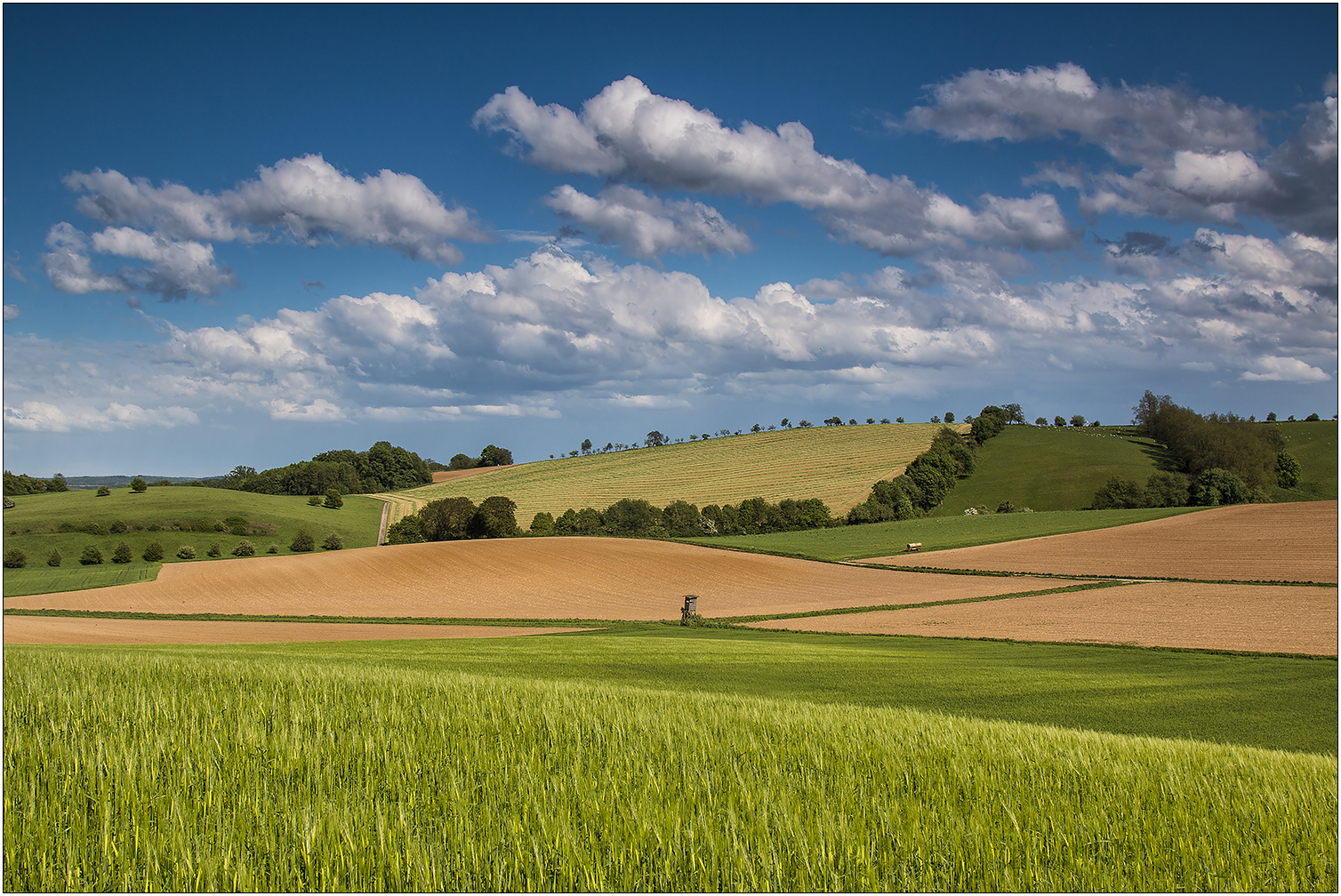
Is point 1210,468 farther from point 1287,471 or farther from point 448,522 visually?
point 448,522

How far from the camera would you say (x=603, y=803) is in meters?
4.33

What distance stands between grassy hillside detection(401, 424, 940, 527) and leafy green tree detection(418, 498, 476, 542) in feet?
35.6

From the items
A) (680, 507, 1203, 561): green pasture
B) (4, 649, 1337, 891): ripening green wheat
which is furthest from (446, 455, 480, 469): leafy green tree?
(4, 649, 1337, 891): ripening green wheat

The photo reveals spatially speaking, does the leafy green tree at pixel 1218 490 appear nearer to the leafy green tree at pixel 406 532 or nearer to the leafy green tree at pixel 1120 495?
the leafy green tree at pixel 1120 495

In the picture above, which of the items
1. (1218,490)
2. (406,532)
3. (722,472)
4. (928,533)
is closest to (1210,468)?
(1218,490)

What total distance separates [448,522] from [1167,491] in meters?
Answer: 69.6

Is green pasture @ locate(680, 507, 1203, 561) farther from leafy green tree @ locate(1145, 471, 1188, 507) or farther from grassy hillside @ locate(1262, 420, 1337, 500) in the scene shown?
grassy hillside @ locate(1262, 420, 1337, 500)

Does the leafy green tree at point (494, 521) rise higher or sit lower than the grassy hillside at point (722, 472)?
lower

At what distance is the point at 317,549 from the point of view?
68.4 meters

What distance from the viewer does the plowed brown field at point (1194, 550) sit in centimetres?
4234

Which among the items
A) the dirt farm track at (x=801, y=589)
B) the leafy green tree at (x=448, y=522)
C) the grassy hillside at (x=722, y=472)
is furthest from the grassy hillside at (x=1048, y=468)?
the leafy green tree at (x=448, y=522)

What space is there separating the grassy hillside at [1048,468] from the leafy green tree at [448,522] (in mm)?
50507

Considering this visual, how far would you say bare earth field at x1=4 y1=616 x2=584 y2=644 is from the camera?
27.5m

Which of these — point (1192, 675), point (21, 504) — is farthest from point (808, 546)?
point (21, 504)
